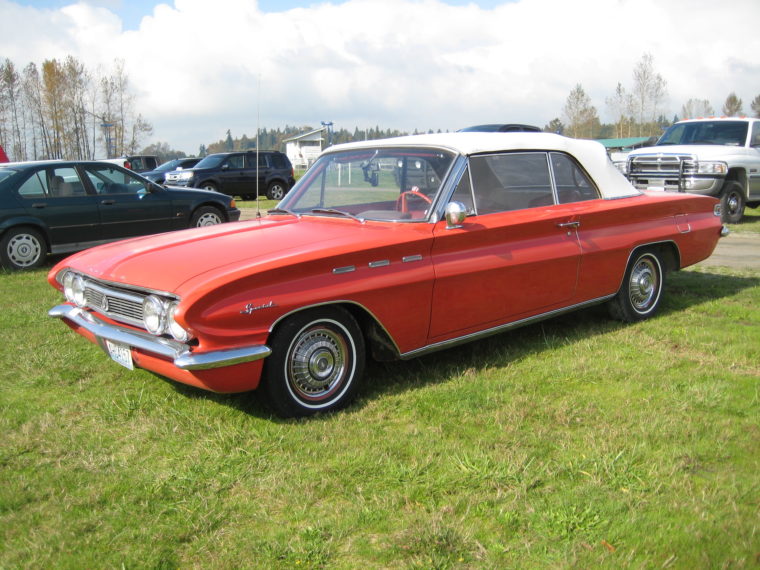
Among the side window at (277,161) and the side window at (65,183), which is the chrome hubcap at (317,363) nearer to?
the side window at (65,183)

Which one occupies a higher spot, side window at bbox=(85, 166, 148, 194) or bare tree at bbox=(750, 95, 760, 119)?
bare tree at bbox=(750, 95, 760, 119)

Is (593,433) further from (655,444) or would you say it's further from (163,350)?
(163,350)

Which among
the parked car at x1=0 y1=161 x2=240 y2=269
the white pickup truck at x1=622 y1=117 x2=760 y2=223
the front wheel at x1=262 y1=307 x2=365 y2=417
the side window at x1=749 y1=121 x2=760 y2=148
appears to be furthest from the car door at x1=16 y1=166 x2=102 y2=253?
the side window at x1=749 y1=121 x2=760 y2=148

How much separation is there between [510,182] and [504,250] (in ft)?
1.93

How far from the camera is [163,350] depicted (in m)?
3.64

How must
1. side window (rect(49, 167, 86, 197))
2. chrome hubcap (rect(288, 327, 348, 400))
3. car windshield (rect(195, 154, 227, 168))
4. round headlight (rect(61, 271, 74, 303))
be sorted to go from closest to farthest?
chrome hubcap (rect(288, 327, 348, 400)) → round headlight (rect(61, 271, 74, 303)) → side window (rect(49, 167, 86, 197)) → car windshield (rect(195, 154, 227, 168))

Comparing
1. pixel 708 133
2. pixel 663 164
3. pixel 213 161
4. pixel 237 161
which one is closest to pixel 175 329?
pixel 663 164

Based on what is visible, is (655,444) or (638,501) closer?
(638,501)

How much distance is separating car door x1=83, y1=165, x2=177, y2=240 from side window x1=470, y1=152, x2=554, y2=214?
22.5ft

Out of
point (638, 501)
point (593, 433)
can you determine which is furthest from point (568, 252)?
point (638, 501)

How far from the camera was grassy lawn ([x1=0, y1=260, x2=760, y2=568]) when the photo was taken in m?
2.69

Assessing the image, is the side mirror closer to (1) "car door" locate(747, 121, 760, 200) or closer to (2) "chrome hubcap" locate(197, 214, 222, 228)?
(2) "chrome hubcap" locate(197, 214, 222, 228)

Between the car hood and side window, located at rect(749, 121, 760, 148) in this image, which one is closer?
the car hood

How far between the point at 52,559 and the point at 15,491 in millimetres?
678
